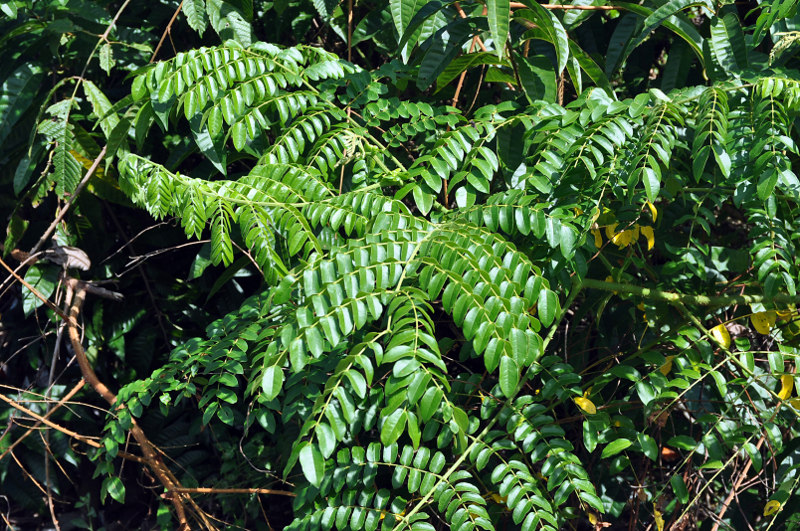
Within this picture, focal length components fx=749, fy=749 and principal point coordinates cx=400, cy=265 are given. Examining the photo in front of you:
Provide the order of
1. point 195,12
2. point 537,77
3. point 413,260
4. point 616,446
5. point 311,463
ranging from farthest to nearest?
point 195,12, point 537,77, point 616,446, point 413,260, point 311,463

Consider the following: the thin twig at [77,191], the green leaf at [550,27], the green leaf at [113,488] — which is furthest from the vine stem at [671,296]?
the thin twig at [77,191]

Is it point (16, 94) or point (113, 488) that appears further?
point (16, 94)

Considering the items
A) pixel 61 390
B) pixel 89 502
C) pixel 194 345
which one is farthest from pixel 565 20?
pixel 89 502

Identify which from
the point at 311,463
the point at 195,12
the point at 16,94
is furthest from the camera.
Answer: the point at 16,94

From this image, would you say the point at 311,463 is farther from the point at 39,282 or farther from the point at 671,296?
the point at 39,282

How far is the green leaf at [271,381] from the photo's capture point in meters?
1.22

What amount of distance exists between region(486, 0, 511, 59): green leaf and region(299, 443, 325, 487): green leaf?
89cm

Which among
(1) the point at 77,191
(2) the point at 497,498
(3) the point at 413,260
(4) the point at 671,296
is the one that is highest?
(3) the point at 413,260

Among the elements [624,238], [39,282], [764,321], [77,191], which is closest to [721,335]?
[764,321]

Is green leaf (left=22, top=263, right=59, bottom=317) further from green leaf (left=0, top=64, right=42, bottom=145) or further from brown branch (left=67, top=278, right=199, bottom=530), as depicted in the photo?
green leaf (left=0, top=64, right=42, bottom=145)

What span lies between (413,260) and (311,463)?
0.40 metres

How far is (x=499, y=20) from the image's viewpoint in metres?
1.60

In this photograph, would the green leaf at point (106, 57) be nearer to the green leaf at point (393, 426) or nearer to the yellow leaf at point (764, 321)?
the green leaf at point (393, 426)

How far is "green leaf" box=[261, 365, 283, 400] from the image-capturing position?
1.22 m
